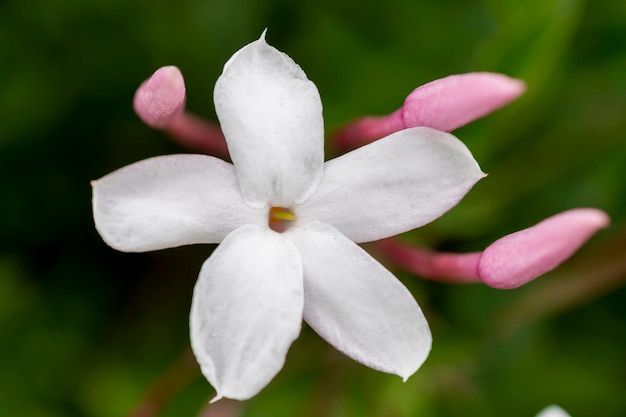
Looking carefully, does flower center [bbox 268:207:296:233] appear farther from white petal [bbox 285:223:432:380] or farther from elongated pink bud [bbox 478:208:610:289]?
elongated pink bud [bbox 478:208:610:289]

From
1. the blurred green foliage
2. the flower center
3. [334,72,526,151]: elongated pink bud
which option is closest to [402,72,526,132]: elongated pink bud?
[334,72,526,151]: elongated pink bud

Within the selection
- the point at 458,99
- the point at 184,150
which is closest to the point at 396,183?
the point at 458,99

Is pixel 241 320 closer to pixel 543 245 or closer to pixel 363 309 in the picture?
pixel 363 309

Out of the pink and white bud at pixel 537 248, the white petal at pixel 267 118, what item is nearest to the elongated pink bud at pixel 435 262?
the pink and white bud at pixel 537 248

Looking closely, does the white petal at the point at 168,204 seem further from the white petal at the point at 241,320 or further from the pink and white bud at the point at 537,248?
the pink and white bud at the point at 537,248

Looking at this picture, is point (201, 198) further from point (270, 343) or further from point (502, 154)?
point (502, 154)

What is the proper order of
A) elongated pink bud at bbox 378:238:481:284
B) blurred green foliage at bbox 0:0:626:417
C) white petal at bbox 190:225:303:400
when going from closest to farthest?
white petal at bbox 190:225:303:400, elongated pink bud at bbox 378:238:481:284, blurred green foliage at bbox 0:0:626:417
